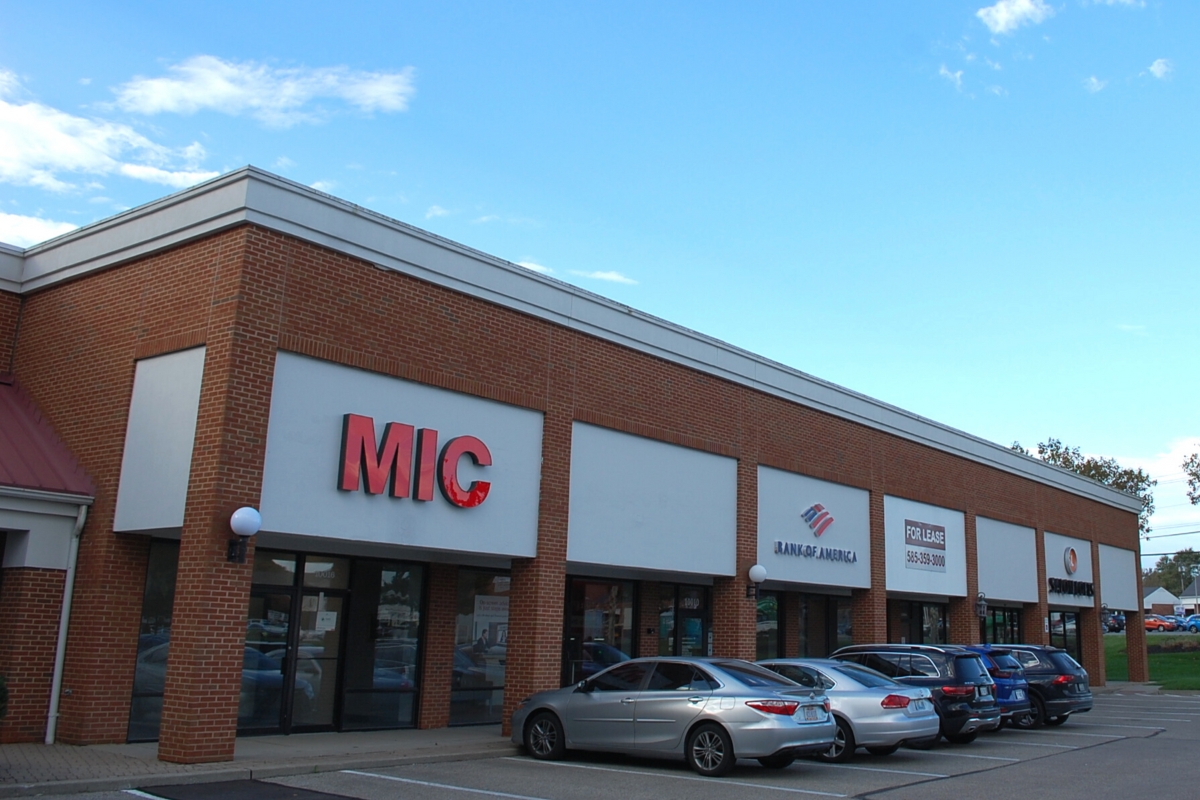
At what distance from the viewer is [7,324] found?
17.3 meters

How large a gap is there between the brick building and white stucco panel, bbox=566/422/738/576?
2.2 inches

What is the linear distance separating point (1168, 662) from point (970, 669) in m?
42.9

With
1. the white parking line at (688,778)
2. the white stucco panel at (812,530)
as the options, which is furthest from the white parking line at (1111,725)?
the white parking line at (688,778)

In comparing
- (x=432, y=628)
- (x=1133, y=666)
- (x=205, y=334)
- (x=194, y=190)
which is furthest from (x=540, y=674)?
(x=1133, y=666)

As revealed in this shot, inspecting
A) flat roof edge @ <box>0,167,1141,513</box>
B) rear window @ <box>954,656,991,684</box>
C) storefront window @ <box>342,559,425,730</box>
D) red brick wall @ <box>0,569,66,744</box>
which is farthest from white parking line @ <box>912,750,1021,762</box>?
red brick wall @ <box>0,569,66,744</box>

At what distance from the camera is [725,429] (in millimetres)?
21188

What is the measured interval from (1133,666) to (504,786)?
117ft

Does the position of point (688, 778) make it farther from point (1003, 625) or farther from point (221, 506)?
point (1003, 625)

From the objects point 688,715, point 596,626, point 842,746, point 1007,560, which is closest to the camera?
point 688,715

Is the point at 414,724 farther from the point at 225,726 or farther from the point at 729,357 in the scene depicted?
the point at 729,357

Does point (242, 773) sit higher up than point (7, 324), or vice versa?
point (7, 324)

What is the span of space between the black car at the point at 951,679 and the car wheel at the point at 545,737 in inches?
233

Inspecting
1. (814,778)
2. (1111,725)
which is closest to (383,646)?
(814,778)

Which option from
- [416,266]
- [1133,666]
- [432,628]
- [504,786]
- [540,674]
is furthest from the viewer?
[1133,666]
